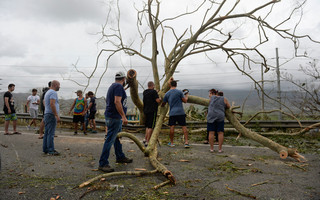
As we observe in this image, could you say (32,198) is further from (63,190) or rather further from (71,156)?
(71,156)

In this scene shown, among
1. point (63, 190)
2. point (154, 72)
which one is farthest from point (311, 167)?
point (154, 72)

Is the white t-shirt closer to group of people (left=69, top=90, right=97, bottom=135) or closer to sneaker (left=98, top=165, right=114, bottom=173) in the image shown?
group of people (left=69, top=90, right=97, bottom=135)

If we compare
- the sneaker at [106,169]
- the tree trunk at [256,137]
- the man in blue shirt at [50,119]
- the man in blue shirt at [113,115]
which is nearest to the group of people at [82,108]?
the man in blue shirt at [50,119]

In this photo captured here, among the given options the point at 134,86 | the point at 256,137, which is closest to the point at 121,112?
the point at 134,86

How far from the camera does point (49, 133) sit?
18.2 feet

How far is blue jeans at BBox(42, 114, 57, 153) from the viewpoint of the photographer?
553cm

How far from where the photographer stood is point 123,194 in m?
3.10

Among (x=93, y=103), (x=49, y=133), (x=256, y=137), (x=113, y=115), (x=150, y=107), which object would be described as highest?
(x=93, y=103)

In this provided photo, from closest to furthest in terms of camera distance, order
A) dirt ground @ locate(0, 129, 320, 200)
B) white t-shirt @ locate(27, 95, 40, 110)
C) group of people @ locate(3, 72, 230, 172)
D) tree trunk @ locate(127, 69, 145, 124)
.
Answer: dirt ground @ locate(0, 129, 320, 200) < group of people @ locate(3, 72, 230, 172) < tree trunk @ locate(127, 69, 145, 124) < white t-shirt @ locate(27, 95, 40, 110)

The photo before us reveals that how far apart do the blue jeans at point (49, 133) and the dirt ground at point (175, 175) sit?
9.8 inches

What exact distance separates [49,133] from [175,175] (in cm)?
351

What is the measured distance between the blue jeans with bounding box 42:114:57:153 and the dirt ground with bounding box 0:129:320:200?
0.81ft

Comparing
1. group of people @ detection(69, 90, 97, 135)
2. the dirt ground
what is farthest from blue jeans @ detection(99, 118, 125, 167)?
group of people @ detection(69, 90, 97, 135)

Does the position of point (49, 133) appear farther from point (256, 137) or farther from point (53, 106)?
point (256, 137)
